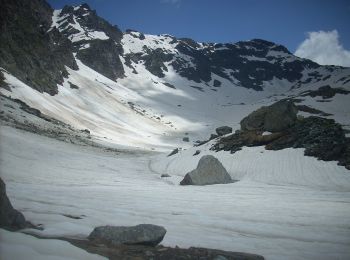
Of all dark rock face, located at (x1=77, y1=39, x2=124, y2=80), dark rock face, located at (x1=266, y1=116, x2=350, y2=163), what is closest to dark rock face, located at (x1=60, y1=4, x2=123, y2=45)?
dark rock face, located at (x1=77, y1=39, x2=124, y2=80)

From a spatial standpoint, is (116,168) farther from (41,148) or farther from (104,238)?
(104,238)

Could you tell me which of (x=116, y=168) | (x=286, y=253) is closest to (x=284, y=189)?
(x=286, y=253)

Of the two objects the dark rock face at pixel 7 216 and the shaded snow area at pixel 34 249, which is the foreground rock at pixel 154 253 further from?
the dark rock face at pixel 7 216

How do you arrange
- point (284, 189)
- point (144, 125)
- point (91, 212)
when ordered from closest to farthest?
point (91, 212)
point (284, 189)
point (144, 125)

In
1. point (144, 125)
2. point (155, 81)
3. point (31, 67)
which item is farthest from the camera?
point (155, 81)

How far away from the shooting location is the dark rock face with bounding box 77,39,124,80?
5438 inches

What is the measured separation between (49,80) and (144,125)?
23874 mm

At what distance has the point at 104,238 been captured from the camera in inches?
246

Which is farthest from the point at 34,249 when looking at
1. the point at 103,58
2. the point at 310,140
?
the point at 103,58

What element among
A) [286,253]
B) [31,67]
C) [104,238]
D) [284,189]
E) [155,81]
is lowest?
[104,238]

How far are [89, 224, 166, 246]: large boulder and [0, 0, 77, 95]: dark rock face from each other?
63752mm

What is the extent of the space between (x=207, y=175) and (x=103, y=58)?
430ft

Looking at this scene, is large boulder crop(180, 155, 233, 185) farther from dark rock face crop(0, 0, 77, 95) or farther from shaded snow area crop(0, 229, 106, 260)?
dark rock face crop(0, 0, 77, 95)

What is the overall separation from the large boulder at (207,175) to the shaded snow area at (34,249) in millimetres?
14065
